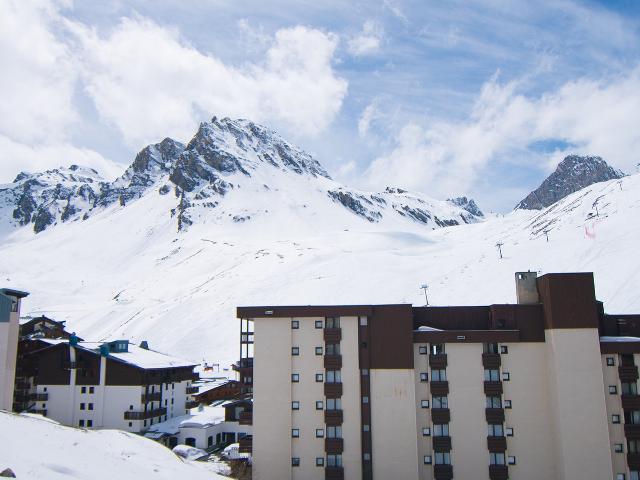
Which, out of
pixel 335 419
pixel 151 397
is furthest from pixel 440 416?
pixel 151 397

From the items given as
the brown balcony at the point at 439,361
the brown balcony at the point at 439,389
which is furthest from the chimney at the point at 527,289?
the brown balcony at the point at 439,389

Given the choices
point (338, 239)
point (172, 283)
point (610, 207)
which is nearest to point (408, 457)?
point (610, 207)

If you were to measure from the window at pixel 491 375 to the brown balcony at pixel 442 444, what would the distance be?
5.09m

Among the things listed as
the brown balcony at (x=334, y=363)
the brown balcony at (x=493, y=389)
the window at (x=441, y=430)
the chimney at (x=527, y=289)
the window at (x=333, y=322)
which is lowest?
the window at (x=441, y=430)

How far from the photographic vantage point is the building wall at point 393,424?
3953 cm

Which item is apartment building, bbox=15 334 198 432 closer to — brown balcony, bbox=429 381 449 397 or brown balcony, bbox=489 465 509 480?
brown balcony, bbox=429 381 449 397

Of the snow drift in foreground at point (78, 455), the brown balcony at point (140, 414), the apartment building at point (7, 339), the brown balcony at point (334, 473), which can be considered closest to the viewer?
the snow drift in foreground at point (78, 455)

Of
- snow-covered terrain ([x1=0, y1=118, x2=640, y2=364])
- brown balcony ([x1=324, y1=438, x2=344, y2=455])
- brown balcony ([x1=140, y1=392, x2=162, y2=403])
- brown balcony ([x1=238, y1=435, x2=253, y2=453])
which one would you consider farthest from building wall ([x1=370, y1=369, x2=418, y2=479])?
snow-covered terrain ([x1=0, y1=118, x2=640, y2=364])

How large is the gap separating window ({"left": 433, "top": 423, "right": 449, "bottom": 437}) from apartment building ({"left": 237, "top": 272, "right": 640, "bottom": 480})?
3.7 inches

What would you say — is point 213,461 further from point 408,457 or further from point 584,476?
point 584,476

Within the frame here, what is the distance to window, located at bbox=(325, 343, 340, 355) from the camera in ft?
138

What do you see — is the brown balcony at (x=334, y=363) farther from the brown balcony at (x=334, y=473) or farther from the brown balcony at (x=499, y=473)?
the brown balcony at (x=499, y=473)

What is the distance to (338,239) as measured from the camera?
→ 192375mm

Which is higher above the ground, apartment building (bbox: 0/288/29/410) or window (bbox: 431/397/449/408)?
apartment building (bbox: 0/288/29/410)
